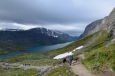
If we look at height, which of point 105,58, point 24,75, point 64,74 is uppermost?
point 105,58

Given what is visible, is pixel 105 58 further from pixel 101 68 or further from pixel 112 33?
pixel 112 33

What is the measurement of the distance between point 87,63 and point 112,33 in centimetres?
9380

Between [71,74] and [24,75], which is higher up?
[71,74]

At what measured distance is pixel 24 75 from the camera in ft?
225

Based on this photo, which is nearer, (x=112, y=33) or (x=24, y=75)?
(x=24, y=75)

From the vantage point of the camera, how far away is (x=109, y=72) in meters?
29.1

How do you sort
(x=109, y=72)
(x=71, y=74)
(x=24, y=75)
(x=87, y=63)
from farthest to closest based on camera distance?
(x=24, y=75)
(x=87, y=63)
(x=71, y=74)
(x=109, y=72)

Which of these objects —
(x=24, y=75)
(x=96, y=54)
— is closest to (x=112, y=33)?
(x=24, y=75)

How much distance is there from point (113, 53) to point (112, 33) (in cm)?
9569

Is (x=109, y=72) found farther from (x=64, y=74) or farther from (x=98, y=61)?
(x=64, y=74)

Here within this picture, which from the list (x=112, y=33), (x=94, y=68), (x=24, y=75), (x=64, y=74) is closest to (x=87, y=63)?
(x=94, y=68)

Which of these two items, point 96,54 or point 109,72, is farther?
point 96,54

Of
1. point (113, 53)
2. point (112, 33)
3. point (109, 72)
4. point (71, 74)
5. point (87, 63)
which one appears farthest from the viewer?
point (112, 33)

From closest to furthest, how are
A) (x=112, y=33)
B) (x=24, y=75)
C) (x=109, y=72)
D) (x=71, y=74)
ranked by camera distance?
(x=109, y=72) → (x=71, y=74) → (x=24, y=75) → (x=112, y=33)
